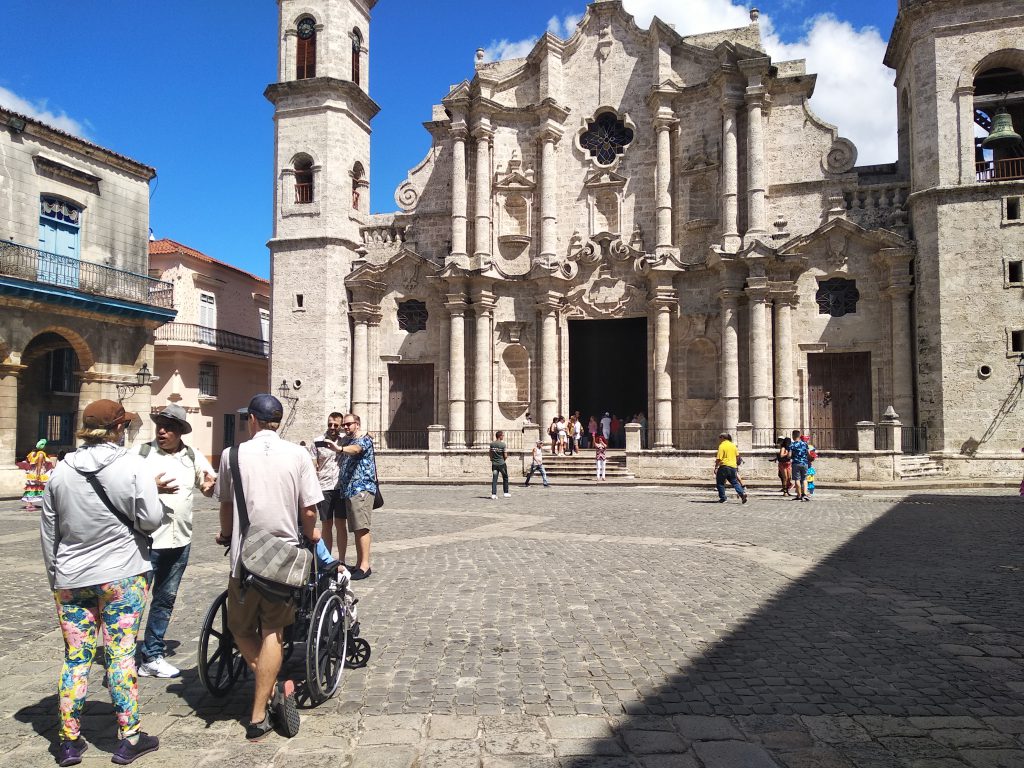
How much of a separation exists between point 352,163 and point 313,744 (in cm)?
2563

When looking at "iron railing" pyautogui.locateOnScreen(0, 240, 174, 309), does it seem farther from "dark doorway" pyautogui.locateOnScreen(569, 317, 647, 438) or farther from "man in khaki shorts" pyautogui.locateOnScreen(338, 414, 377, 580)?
"man in khaki shorts" pyautogui.locateOnScreen(338, 414, 377, 580)

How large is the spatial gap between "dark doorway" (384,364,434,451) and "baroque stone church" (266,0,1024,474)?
0.08 meters

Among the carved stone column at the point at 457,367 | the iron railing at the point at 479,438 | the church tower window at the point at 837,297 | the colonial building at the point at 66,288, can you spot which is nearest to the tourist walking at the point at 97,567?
the colonial building at the point at 66,288

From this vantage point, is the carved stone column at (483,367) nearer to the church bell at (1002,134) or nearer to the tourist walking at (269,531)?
the church bell at (1002,134)

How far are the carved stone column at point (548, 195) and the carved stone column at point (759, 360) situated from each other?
694cm

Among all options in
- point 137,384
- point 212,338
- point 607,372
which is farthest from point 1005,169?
point 212,338

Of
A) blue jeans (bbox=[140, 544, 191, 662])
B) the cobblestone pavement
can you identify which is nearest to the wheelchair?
the cobblestone pavement

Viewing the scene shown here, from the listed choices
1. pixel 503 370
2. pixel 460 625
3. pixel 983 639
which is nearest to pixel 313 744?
pixel 460 625

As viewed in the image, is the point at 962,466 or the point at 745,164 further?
the point at 745,164

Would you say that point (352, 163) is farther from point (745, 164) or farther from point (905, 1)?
point (905, 1)

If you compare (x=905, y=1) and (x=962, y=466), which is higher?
(x=905, y=1)

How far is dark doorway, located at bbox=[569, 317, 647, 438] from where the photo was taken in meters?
28.4

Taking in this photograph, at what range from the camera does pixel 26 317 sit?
65.4 ft

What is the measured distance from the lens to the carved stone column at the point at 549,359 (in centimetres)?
2538
